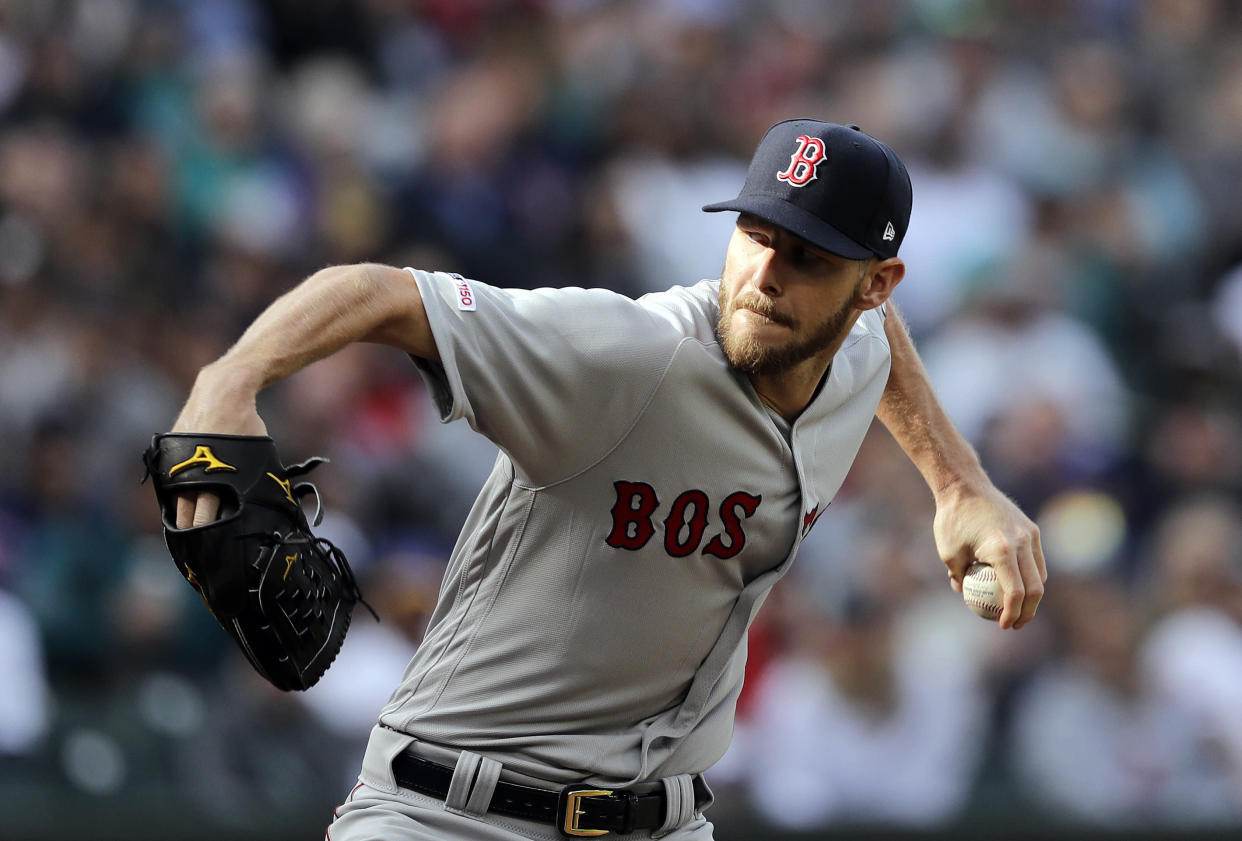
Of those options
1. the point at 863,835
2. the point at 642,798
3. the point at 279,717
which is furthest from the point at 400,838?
the point at 863,835

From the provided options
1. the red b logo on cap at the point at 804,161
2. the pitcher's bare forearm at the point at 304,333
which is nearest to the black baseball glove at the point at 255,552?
the pitcher's bare forearm at the point at 304,333

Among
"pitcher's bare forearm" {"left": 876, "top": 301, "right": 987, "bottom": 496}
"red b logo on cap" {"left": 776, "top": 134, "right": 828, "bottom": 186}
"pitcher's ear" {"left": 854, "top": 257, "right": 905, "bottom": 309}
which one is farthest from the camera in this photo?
"pitcher's bare forearm" {"left": 876, "top": 301, "right": 987, "bottom": 496}

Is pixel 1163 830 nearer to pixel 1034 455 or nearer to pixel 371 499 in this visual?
pixel 1034 455

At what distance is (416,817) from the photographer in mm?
2832

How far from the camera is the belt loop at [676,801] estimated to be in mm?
2984

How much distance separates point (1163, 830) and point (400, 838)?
14.0 feet

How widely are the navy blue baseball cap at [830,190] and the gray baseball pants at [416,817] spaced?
1.16m

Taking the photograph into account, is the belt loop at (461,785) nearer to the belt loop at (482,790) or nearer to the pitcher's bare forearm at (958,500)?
the belt loop at (482,790)

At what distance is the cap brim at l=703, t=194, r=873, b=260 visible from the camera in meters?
2.86

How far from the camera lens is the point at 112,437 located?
5.95 meters

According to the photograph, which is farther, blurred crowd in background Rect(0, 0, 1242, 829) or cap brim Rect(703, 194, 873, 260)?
blurred crowd in background Rect(0, 0, 1242, 829)

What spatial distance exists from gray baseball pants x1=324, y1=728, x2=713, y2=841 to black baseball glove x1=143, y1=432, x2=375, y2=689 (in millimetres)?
482

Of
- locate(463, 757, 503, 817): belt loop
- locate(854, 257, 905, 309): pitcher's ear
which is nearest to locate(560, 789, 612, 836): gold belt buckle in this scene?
locate(463, 757, 503, 817): belt loop

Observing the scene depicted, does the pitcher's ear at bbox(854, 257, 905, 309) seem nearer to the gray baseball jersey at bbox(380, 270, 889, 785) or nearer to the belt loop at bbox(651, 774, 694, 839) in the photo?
the gray baseball jersey at bbox(380, 270, 889, 785)
